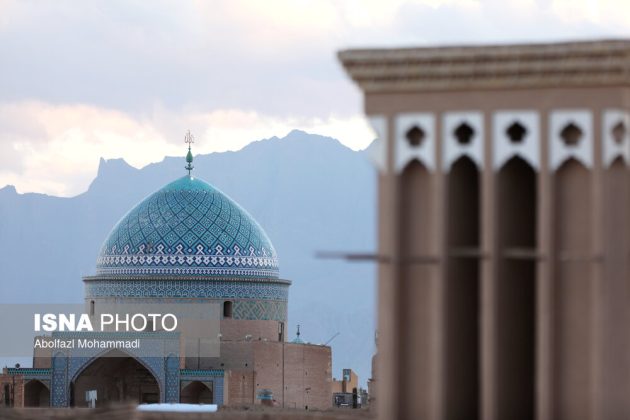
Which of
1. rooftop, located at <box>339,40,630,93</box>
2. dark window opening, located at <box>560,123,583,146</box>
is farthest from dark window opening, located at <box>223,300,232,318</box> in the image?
dark window opening, located at <box>560,123,583,146</box>

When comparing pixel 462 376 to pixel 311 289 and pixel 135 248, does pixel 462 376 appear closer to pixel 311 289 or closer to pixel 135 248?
pixel 135 248

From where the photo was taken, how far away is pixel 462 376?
1115 centimetres

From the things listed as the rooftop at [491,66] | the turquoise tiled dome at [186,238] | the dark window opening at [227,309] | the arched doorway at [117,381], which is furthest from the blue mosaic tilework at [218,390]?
the rooftop at [491,66]

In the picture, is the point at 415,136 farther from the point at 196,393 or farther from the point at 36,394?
the point at 36,394

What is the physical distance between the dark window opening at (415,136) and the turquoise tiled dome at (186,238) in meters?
22.4

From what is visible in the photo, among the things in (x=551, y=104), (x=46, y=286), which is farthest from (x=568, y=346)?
(x=46, y=286)

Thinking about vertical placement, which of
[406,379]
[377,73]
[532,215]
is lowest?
[406,379]

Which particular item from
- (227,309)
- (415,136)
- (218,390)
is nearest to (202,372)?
(218,390)

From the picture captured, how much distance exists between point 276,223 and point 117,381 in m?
43.7

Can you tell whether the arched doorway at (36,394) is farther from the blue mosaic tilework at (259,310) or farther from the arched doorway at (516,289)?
the arched doorway at (516,289)

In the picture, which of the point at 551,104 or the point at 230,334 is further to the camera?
the point at 230,334

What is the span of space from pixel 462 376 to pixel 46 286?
6492cm

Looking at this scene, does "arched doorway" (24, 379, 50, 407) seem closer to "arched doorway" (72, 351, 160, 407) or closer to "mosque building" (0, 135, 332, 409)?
"mosque building" (0, 135, 332, 409)

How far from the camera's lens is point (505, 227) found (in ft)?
35.9
